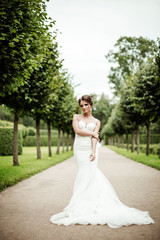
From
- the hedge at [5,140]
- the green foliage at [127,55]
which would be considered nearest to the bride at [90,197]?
the hedge at [5,140]

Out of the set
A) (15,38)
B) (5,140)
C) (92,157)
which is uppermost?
(15,38)

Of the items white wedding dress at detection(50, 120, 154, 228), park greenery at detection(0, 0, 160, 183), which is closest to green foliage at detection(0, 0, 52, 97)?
park greenery at detection(0, 0, 160, 183)

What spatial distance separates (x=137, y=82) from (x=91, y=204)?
14011mm

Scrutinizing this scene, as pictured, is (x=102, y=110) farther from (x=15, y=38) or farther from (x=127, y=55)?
(x=15, y=38)

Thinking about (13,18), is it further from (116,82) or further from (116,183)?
(116,82)

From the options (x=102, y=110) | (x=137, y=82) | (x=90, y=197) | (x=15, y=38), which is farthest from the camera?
(x=102, y=110)

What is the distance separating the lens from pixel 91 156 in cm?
450

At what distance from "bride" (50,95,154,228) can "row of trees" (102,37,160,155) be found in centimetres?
944

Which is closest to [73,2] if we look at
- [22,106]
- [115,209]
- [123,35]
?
[22,106]

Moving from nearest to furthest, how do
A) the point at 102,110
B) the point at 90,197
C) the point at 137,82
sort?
the point at 90,197 → the point at 137,82 → the point at 102,110

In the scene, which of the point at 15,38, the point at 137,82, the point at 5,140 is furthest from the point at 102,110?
the point at 15,38

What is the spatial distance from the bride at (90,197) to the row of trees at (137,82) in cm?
944

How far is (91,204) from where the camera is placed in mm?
4238

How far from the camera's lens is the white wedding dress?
3.92 metres
